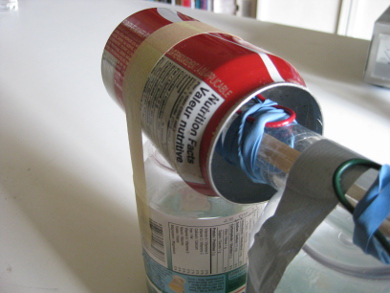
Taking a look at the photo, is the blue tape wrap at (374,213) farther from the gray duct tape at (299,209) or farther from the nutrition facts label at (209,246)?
the nutrition facts label at (209,246)

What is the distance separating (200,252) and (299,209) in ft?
0.37

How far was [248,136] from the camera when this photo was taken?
9.8 inches

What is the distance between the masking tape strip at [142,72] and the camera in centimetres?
29

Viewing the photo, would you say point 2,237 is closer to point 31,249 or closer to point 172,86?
point 31,249

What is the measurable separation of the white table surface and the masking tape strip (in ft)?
0.38

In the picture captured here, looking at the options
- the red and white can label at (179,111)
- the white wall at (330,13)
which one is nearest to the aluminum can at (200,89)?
the red and white can label at (179,111)

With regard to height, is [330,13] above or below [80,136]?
below

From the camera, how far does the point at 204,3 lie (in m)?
Result: 1.91

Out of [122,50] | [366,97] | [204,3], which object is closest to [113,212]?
[122,50]

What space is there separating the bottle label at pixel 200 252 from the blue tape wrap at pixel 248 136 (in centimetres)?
6

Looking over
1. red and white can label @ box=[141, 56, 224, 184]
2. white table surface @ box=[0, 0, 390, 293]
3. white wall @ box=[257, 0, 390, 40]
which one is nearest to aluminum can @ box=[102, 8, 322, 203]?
red and white can label @ box=[141, 56, 224, 184]

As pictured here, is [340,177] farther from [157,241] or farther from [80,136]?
[80,136]

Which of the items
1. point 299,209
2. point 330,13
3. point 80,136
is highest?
point 299,209

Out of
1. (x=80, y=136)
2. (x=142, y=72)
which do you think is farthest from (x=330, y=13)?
(x=142, y=72)
